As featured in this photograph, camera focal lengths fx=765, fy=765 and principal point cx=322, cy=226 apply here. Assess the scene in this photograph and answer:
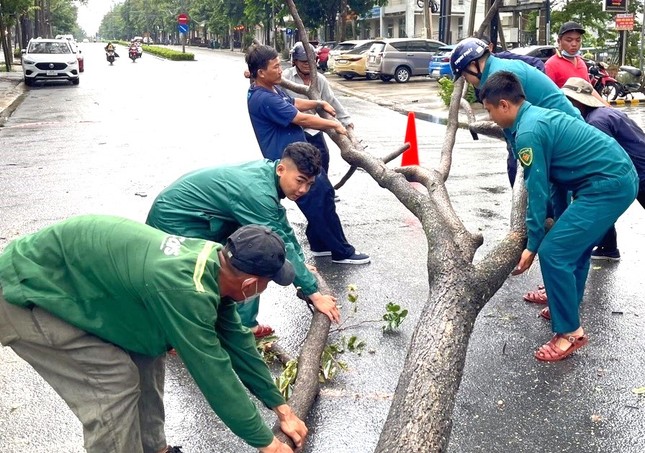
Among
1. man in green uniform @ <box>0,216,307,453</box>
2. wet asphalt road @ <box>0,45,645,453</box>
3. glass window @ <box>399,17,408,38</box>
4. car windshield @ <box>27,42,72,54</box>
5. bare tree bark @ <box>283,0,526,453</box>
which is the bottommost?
wet asphalt road @ <box>0,45,645,453</box>

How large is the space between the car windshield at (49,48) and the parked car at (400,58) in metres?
10.7

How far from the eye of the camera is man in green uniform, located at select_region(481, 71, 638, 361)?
4082mm

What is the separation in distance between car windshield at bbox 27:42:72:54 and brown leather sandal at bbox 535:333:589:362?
25.4m

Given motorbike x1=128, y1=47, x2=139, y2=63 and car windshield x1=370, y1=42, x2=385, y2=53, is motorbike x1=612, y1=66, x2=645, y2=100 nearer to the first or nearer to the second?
car windshield x1=370, y1=42, x2=385, y2=53

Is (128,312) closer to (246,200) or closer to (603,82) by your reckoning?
(246,200)

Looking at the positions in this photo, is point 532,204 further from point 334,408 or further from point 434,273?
point 334,408

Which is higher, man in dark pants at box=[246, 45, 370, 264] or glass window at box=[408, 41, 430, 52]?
glass window at box=[408, 41, 430, 52]

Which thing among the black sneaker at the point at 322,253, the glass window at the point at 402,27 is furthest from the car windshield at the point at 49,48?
the glass window at the point at 402,27

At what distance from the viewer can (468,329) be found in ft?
12.5

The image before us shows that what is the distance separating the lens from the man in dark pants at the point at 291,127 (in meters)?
5.48

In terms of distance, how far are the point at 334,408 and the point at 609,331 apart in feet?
6.51

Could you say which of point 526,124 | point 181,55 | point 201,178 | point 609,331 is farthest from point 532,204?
point 181,55

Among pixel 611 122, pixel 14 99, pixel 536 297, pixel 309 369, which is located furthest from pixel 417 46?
pixel 309 369

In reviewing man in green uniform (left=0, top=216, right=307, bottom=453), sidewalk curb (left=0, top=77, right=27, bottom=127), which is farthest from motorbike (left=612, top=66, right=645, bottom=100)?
man in green uniform (left=0, top=216, right=307, bottom=453)
